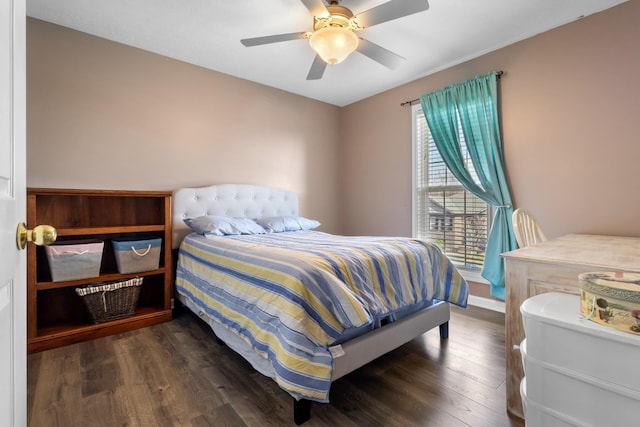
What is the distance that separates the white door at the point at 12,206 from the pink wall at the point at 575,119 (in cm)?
325

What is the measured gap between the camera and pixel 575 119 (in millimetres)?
2422

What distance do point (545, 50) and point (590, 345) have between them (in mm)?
2649

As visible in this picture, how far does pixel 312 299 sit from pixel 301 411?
54 centimetres

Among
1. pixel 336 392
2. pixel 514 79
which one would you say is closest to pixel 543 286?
pixel 336 392

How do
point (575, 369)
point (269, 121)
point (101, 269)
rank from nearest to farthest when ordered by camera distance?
point (575, 369)
point (101, 269)
point (269, 121)

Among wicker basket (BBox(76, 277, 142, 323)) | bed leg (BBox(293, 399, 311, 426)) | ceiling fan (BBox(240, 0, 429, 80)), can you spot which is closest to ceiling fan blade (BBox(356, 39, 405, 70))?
ceiling fan (BBox(240, 0, 429, 80))

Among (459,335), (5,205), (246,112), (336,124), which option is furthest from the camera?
(336,124)

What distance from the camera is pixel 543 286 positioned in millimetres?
1334

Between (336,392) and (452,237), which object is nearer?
(336,392)

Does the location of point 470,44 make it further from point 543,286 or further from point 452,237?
point 543,286

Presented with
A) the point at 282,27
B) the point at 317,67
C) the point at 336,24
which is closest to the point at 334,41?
the point at 336,24

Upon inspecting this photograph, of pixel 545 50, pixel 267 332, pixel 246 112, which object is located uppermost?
pixel 545 50

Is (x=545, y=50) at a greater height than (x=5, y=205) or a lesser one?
greater

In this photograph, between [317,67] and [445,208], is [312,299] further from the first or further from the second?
[445,208]
